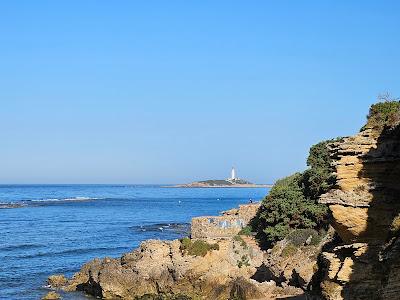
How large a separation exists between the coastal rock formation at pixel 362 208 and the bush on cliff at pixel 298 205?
18.9m

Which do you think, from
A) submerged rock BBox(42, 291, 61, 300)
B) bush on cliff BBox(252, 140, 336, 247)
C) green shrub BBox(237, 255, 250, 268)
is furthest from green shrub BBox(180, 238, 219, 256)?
submerged rock BBox(42, 291, 61, 300)

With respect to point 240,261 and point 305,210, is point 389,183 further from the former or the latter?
point 305,210

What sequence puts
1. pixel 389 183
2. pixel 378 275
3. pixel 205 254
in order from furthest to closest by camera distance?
pixel 205 254
pixel 389 183
pixel 378 275

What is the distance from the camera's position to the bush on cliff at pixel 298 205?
40531 millimetres

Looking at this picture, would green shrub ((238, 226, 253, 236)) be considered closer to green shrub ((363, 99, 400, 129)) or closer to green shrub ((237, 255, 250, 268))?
green shrub ((237, 255, 250, 268))

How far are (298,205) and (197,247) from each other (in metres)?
10.9

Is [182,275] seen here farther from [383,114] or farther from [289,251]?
[383,114]

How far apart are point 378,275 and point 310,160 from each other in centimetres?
2918

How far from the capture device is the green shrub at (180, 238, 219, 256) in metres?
34.4

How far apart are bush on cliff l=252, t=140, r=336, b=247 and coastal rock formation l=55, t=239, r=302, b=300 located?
5214mm

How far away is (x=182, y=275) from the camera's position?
33344 mm

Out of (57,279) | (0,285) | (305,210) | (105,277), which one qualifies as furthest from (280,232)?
(0,285)

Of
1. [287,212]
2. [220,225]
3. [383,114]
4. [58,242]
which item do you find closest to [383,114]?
[383,114]

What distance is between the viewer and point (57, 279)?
39688 millimetres
